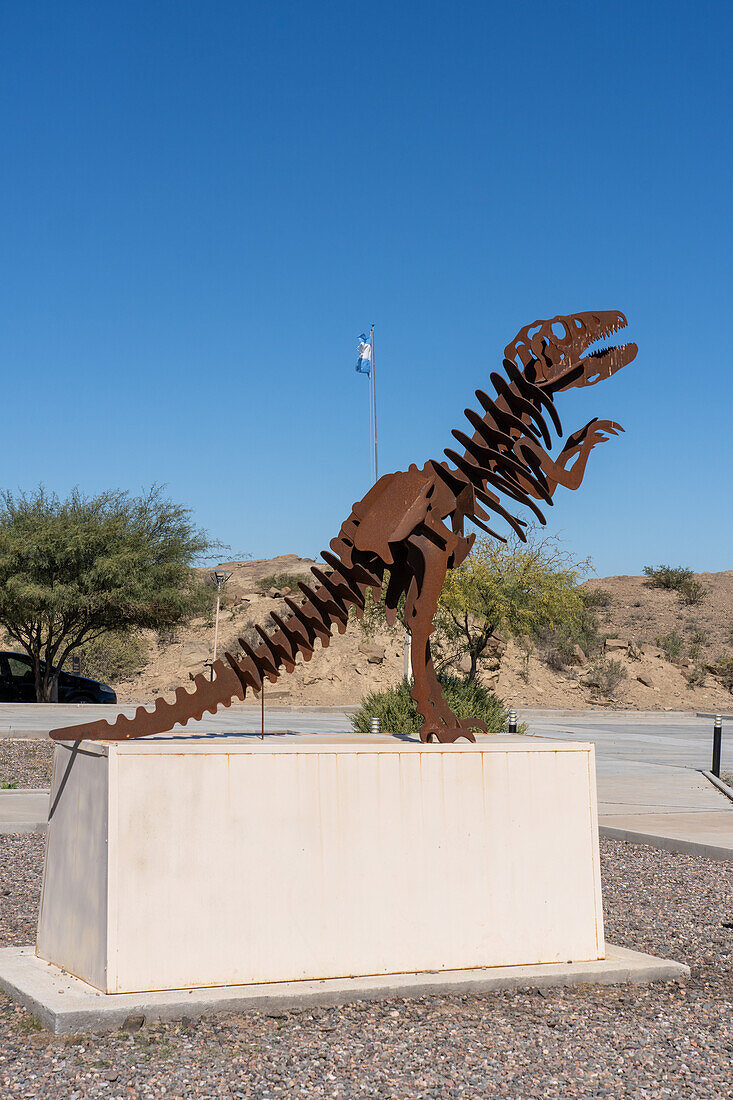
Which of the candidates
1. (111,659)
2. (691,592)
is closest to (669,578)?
(691,592)

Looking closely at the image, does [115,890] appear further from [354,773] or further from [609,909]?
[609,909]

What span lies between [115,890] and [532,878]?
7.89 feet

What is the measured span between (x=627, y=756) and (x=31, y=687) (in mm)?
16282

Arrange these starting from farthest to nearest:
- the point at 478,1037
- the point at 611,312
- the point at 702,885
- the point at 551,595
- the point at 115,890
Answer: the point at 551,595 < the point at 702,885 < the point at 611,312 < the point at 115,890 < the point at 478,1037

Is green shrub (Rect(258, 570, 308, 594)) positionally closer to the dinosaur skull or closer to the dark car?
the dark car

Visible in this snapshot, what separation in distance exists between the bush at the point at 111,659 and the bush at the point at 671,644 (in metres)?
23.1

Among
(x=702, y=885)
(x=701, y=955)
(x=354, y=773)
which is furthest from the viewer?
(x=702, y=885)

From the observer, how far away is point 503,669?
42.1m

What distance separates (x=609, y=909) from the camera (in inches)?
312

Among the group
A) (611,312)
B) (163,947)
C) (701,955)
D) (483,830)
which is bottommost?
(701,955)

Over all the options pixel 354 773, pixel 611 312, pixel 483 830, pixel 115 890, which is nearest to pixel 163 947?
pixel 115 890

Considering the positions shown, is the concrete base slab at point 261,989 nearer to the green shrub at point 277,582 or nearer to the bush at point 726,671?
the bush at point 726,671

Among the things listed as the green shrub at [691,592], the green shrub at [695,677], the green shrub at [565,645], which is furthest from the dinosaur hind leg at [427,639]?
the green shrub at [691,592]

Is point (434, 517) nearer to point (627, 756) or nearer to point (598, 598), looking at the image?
point (627, 756)
